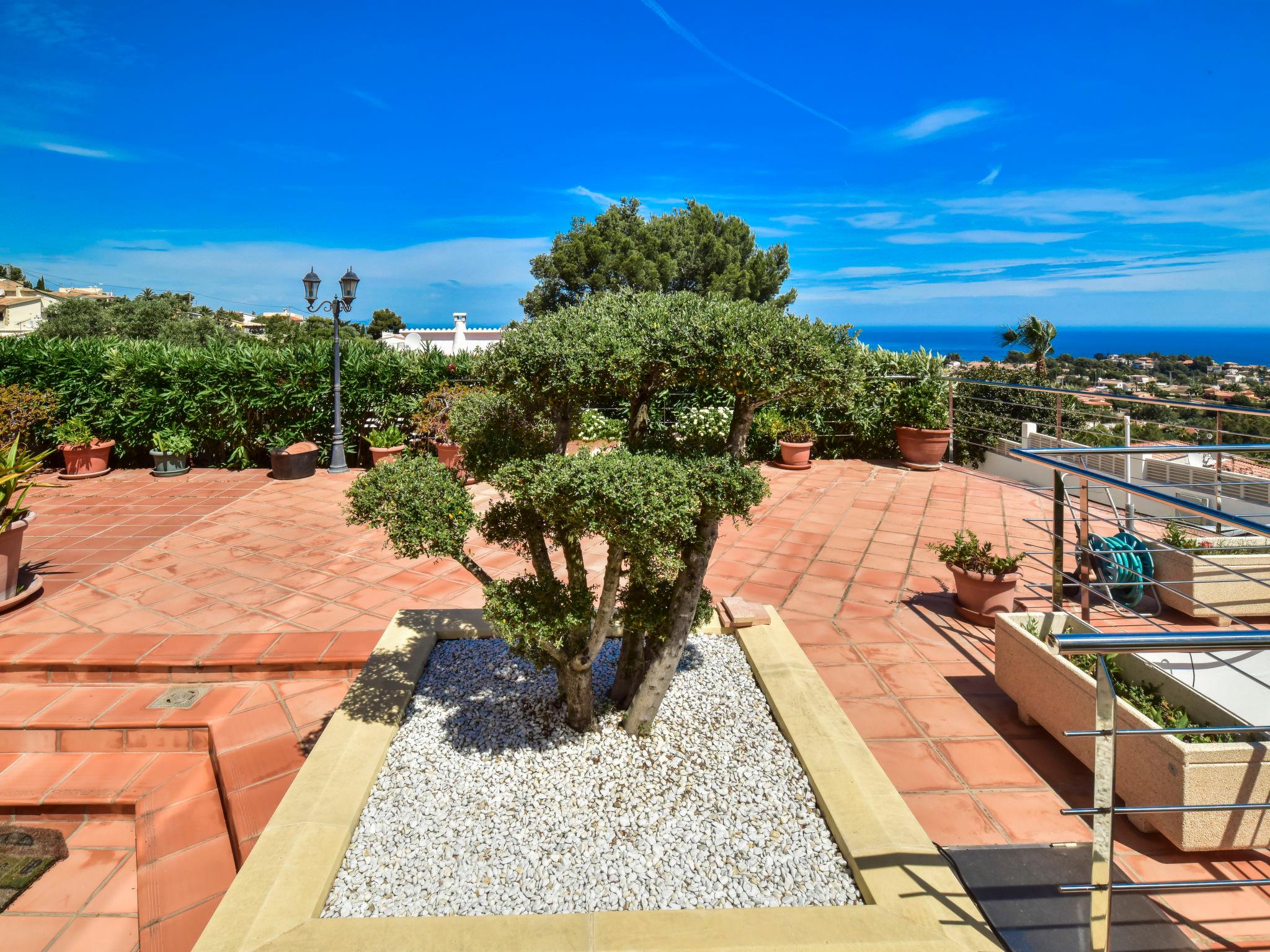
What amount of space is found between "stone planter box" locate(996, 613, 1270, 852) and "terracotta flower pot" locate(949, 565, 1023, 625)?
1.23 meters

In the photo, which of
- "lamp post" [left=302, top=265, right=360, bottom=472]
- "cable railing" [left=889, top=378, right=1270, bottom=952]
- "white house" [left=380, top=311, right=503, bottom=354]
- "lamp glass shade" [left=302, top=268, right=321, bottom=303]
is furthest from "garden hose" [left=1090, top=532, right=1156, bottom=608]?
"white house" [left=380, top=311, right=503, bottom=354]

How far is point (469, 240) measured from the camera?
154 ft

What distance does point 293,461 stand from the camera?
876cm

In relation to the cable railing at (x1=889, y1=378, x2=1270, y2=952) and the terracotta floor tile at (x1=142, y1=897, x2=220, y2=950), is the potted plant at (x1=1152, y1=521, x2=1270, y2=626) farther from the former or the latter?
the terracotta floor tile at (x1=142, y1=897, x2=220, y2=950)

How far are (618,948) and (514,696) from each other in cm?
159

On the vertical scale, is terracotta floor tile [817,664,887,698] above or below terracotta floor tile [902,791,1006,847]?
above

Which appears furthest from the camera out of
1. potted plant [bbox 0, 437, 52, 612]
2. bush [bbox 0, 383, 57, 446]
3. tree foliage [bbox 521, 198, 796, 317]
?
tree foliage [bbox 521, 198, 796, 317]

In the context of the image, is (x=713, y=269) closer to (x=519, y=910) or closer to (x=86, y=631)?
(x=86, y=631)

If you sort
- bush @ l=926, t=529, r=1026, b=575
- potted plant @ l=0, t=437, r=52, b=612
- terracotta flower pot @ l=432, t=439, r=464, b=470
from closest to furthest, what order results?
bush @ l=926, t=529, r=1026, b=575 → potted plant @ l=0, t=437, r=52, b=612 → terracotta flower pot @ l=432, t=439, r=464, b=470

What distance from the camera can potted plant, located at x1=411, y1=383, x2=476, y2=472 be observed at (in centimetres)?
868

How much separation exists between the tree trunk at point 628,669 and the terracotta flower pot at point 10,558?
4725 mm

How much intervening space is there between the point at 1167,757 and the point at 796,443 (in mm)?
7142

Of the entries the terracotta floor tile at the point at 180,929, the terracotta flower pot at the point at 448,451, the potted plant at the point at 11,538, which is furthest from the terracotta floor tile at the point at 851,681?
the terracotta flower pot at the point at 448,451

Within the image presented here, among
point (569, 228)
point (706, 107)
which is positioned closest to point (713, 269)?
point (569, 228)
